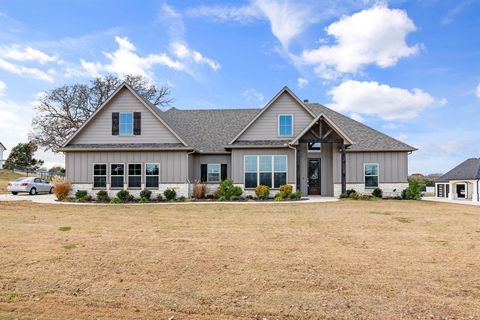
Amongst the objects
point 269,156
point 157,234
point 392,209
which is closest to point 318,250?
point 157,234

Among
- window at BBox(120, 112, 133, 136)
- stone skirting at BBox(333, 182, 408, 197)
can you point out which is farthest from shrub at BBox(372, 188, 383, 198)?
window at BBox(120, 112, 133, 136)

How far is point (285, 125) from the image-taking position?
22375 millimetres

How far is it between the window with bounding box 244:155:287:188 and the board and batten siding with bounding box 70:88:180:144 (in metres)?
4.82

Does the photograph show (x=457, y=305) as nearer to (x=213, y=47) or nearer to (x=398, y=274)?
(x=398, y=274)

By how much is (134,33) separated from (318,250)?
46.1 ft

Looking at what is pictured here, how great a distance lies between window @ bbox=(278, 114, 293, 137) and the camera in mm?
22359

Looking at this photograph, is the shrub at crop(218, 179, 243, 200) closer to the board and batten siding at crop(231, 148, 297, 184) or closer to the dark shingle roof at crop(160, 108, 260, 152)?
the board and batten siding at crop(231, 148, 297, 184)

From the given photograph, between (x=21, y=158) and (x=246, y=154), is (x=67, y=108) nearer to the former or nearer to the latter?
(x=21, y=158)

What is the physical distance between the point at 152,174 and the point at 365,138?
46.0 feet

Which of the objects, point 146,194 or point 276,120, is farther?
point 276,120

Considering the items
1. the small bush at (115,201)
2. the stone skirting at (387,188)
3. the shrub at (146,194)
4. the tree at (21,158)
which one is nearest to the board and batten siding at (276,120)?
the stone skirting at (387,188)

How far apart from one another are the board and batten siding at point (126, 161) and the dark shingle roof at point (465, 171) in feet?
64.6

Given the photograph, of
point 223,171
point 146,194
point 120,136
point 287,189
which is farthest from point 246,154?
point 120,136

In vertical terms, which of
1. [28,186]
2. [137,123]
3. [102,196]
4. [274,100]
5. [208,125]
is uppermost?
[274,100]
